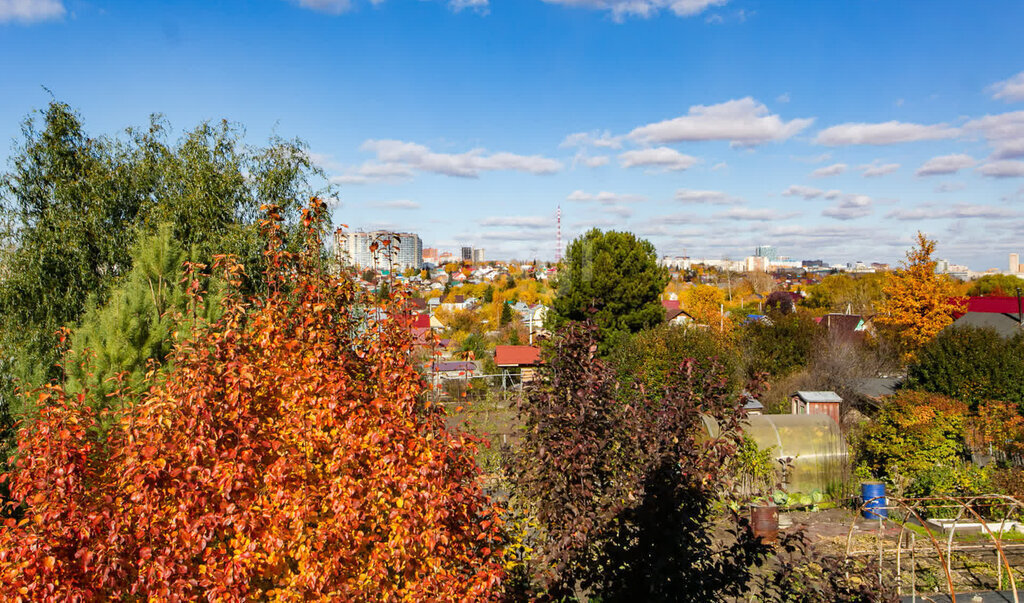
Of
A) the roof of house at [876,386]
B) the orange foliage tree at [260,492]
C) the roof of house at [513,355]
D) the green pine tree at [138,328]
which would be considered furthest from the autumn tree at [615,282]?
the orange foliage tree at [260,492]

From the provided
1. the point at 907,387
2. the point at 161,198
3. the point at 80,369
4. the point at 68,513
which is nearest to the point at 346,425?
the point at 68,513

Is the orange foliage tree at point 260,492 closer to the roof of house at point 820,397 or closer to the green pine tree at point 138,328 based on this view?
the green pine tree at point 138,328

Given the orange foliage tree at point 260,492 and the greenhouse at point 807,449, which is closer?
the orange foliage tree at point 260,492

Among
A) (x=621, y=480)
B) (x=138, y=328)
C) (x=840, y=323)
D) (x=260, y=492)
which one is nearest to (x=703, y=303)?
(x=840, y=323)

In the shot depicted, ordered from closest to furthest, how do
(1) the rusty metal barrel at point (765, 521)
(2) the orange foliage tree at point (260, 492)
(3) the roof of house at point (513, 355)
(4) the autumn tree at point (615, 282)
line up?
1. (2) the orange foliage tree at point (260, 492)
2. (1) the rusty metal barrel at point (765, 521)
3. (4) the autumn tree at point (615, 282)
4. (3) the roof of house at point (513, 355)

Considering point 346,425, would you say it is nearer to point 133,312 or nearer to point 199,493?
point 199,493

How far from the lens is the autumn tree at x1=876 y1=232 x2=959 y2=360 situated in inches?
1175

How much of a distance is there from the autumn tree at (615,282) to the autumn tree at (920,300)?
1115 cm

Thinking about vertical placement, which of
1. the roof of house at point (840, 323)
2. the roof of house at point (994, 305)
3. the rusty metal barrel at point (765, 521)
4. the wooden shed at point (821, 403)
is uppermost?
the roof of house at point (994, 305)

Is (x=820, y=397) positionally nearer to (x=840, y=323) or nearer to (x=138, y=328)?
(x=840, y=323)

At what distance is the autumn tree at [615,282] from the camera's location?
98.9 ft

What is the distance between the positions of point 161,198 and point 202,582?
1378 centimetres

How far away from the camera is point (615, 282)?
3028cm

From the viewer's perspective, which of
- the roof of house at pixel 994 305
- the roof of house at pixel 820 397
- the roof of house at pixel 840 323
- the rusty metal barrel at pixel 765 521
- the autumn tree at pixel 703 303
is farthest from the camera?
the autumn tree at pixel 703 303
